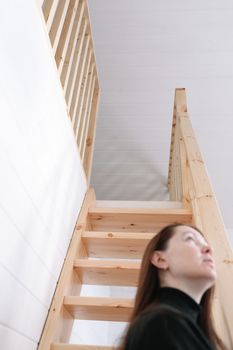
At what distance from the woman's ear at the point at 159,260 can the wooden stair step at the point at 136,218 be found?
4.59 ft

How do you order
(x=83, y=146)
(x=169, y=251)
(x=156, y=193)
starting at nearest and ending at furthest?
1. (x=169, y=251)
2. (x=83, y=146)
3. (x=156, y=193)

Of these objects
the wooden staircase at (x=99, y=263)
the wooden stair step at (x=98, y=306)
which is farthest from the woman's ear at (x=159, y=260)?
the wooden stair step at (x=98, y=306)

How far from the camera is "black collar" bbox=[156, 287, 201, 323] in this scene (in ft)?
3.42

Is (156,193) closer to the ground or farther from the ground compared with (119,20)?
closer to the ground

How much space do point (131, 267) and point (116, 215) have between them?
2.05ft

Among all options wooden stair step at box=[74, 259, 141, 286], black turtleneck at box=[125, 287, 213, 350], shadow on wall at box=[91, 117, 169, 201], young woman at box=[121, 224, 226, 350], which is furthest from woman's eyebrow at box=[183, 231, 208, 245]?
shadow on wall at box=[91, 117, 169, 201]

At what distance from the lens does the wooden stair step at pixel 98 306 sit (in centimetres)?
192

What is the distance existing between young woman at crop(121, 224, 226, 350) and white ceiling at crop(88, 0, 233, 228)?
2.68 m

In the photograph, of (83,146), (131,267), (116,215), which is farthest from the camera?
(83,146)

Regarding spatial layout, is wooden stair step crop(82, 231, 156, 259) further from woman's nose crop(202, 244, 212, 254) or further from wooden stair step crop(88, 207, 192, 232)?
woman's nose crop(202, 244, 212, 254)

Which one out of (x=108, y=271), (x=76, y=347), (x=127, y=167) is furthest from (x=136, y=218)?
(x=127, y=167)

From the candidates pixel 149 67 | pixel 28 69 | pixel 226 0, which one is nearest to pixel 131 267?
pixel 28 69

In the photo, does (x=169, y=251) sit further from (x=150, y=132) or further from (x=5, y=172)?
(x=150, y=132)

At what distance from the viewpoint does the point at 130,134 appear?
4180mm
